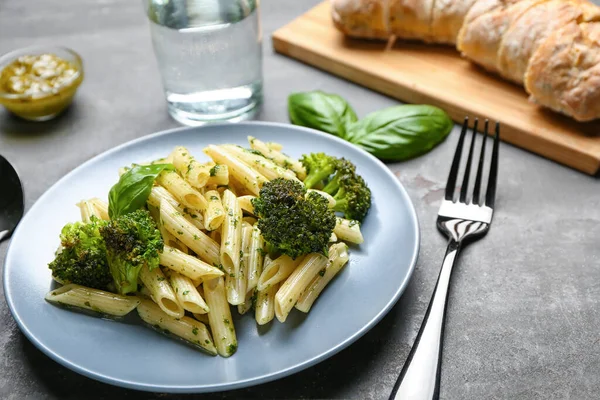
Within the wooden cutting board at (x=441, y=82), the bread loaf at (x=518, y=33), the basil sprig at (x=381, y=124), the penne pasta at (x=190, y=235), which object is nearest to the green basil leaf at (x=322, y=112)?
the basil sprig at (x=381, y=124)

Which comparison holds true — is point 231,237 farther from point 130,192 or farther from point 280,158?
point 280,158

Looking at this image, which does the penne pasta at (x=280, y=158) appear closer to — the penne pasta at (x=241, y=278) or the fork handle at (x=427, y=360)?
the penne pasta at (x=241, y=278)

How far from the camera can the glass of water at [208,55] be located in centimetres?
268

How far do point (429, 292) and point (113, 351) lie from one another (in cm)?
98

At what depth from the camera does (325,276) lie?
198 cm

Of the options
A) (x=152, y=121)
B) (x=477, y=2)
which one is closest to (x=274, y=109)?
(x=152, y=121)

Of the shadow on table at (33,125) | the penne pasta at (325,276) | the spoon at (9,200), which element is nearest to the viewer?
the penne pasta at (325,276)

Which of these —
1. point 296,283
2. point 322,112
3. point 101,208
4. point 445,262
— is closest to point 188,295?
point 296,283

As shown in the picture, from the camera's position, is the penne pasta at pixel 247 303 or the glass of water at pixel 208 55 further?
the glass of water at pixel 208 55

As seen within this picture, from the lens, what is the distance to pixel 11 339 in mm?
2041

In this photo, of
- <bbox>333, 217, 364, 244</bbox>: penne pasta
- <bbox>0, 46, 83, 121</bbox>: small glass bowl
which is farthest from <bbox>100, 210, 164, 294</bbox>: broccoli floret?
<bbox>0, 46, 83, 121</bbox>: small glass bowl

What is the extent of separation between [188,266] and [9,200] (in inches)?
38.3

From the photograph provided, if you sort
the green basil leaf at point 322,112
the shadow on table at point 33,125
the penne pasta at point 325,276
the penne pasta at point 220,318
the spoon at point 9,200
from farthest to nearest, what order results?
the shadow on table at point 33,125 < the green basil leaf at point 322,112 < the spoon at point 9,200 < the penne pasta at point 325,276 < the penne pasta at point 220,318

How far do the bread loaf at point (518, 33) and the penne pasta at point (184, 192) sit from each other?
1479 mm
